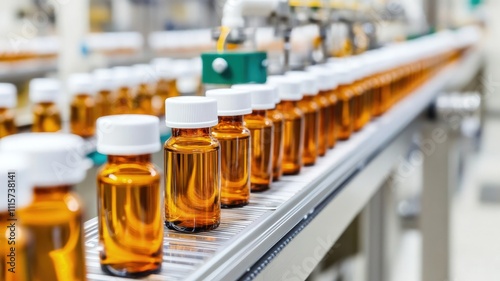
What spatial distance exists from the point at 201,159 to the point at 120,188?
154 mm

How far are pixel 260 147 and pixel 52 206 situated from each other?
0.49 meters

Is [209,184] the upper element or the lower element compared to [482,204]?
upper

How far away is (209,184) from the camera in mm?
800

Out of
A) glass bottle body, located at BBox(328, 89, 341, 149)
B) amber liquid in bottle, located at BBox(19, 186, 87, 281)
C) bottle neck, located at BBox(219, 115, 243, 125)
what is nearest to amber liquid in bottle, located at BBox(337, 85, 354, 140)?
glass bottle body, located at BBox(328, 89, 341, 149)

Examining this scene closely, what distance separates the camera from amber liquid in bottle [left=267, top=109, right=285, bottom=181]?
3.43 feet

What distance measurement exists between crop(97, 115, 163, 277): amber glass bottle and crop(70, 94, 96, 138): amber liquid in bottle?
1.21 meters

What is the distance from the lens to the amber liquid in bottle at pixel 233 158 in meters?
0.90

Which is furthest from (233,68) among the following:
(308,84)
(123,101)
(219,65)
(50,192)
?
(123,101)

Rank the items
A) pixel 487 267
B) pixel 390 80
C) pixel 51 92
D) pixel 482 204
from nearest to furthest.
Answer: pixel 51 92
pixel 390 80
pixel 487 267
pixel 482 204

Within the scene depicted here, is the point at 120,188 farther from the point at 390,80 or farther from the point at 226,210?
the point at 390,80

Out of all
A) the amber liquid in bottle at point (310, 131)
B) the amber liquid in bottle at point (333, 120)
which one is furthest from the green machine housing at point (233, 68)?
the amber liquid in bottle at point (333, 120)

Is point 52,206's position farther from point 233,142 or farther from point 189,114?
point 233,142

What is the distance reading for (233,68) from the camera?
3.82 ft

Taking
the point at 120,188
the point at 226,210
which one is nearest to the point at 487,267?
the point at 226,210
